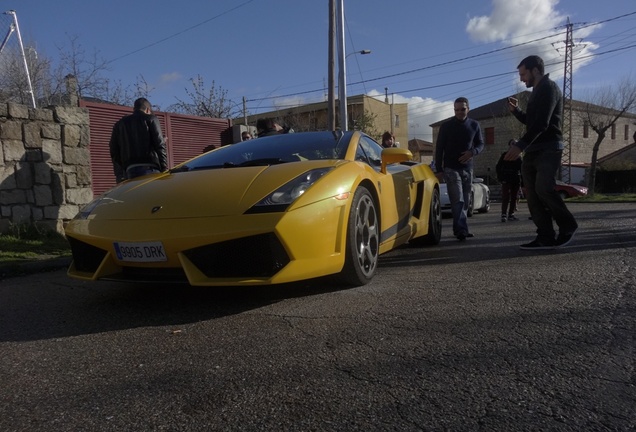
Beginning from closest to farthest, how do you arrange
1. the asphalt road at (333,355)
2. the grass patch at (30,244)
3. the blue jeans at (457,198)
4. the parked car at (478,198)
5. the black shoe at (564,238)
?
the asphalt road at (333,355), the black shoe at (564,238), the grass patch at (30,244), the blue jeans at (457,198), the parked car at (478,198)

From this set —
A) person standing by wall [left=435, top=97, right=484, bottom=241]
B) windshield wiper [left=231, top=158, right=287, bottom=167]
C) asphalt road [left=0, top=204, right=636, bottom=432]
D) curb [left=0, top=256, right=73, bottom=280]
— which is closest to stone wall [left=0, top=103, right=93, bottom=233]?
curb [left=0, top=256, right=73, bottom=280]

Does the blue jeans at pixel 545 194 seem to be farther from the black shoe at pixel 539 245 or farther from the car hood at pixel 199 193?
the car hood at pixel 199 193

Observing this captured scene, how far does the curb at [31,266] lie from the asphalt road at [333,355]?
963mm

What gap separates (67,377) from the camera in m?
2.10

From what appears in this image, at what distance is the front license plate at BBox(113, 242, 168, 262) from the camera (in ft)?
9.30

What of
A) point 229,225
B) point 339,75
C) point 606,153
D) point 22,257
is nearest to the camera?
point 229,225

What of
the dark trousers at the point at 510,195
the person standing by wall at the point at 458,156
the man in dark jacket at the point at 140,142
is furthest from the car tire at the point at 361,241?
the dark trousers at the point at 510,195

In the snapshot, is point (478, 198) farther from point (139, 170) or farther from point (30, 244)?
point (30, 244)

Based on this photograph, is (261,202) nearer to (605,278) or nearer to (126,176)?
(605,278)

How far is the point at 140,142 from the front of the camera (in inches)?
208

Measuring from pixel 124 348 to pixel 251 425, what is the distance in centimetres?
106

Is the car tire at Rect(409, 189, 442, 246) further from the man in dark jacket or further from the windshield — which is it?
the man in dark jacket

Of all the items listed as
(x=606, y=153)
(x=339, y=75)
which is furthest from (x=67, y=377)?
(x=606, y=153)

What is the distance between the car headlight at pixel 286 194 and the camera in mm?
2869
